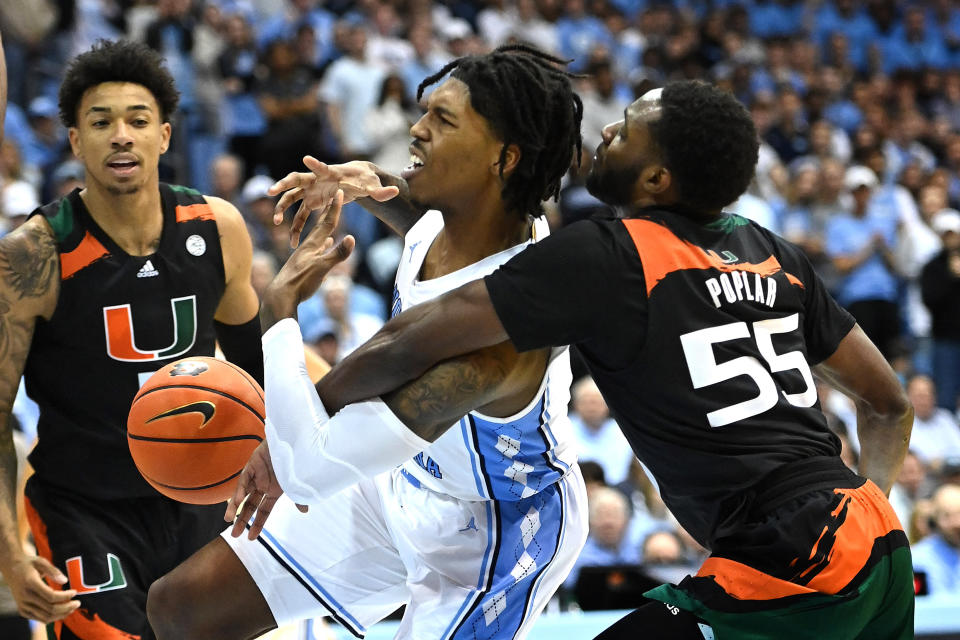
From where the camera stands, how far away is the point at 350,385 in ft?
9.39

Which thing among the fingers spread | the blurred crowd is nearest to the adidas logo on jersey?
the fingers spread

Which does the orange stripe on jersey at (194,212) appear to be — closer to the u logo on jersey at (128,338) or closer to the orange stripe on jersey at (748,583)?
the u logo on jersey at (128,338)

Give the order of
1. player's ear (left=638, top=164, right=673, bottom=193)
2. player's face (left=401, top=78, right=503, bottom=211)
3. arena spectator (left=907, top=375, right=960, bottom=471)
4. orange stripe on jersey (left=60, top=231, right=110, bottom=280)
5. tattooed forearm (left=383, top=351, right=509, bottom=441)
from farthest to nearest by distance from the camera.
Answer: arena spectator (left=907, top=375, right=960, bottom=471) < orange stripe on jersey (left=60, top=231, right=110, bottom=280) < player's face (left=401, top=78, right=503, bottom=211) < player's ear (left=638, top=164, right=673, bottom=193) < tattooed forearm (left=383, top=351, right=509, bottom=441)

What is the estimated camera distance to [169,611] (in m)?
3.42

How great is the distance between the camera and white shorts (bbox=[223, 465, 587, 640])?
3412mm

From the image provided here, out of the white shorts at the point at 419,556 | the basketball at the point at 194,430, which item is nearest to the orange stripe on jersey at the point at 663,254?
the white shorts at the point at 419,556

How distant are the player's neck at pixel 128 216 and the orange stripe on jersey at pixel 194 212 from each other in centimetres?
10

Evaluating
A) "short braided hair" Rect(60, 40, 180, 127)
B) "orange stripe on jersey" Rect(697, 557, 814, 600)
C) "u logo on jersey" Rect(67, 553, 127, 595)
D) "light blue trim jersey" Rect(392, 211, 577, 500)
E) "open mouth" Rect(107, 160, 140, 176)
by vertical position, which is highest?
"short braided hair" Rect(60, 40, 180, 127)

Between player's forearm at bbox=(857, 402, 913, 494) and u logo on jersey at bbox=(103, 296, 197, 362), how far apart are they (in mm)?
2085

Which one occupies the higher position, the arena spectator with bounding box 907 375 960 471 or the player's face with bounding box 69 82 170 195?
the player's face with bounding box 69 82 170 195

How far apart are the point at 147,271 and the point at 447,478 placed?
1267 mm

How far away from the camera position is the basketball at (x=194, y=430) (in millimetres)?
3381

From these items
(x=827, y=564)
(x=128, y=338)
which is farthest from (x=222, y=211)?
(x=827, y=564)

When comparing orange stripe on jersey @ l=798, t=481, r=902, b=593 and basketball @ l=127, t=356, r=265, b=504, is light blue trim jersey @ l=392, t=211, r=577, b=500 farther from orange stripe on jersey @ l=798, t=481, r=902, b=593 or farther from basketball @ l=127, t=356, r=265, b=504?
orange stripe on jersey @ l=798, t=481, r=902, b=593
